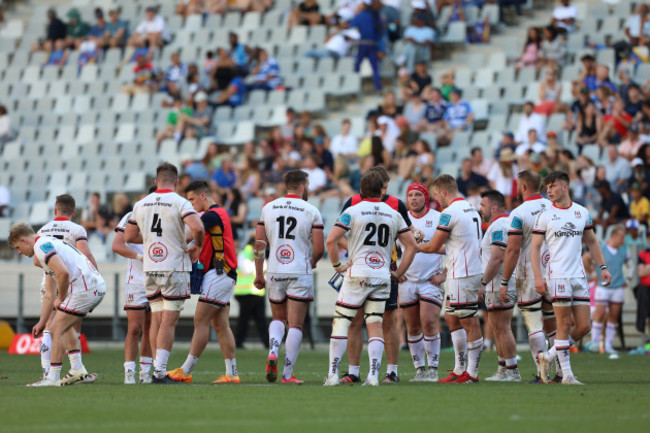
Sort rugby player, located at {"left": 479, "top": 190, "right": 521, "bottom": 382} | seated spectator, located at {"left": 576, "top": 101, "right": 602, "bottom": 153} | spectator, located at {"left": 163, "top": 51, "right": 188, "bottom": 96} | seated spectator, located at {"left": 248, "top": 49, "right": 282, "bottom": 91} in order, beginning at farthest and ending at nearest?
spectator, located at {"left": 163, "top": 51, "right": 188, "bottom": 96}
seated spectator, located at {"left": 248, "top": 49, "right": 282, "bottom": 91}
seated spectator, located at {"left": 576, "top": 101, "right": 602, "bottom": 153}
rugby player, located at {"left": 479, "top": 190, "right": 521, "bottom": 382}

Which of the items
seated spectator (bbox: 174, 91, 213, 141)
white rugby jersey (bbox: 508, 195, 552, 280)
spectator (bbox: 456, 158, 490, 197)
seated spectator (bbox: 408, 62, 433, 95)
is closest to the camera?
white rugby jersey (bbox: 508, 195, 552, 280)

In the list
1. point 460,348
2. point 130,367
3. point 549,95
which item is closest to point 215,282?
point 130,367

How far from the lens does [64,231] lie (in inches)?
485

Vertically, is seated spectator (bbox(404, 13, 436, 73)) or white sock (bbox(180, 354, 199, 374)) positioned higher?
seated spectator (bbox(404, 13, 436, 73))

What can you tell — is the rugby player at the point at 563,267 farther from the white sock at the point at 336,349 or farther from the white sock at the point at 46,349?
the white sock at the point at 46,349

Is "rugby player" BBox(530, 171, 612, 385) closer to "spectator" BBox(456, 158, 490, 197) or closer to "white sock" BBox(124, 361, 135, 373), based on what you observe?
"white sock" BBox(124, 361, 135, 373)

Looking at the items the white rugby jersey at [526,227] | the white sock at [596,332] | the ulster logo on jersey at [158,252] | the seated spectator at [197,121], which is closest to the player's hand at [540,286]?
the white rugby jersey at [526,227]

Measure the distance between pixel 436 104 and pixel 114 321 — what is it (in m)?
7.81

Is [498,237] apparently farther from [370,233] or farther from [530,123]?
[530,123]

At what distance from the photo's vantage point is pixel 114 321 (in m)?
22.2

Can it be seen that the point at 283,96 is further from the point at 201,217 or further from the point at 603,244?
the point at 201,217

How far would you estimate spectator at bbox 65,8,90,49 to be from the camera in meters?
31.6

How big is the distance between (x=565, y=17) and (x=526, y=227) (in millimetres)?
13697

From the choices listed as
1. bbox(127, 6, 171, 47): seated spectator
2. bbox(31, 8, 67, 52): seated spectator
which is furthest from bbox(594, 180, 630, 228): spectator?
bbox(31, 8, 67, 52): seated spectator
